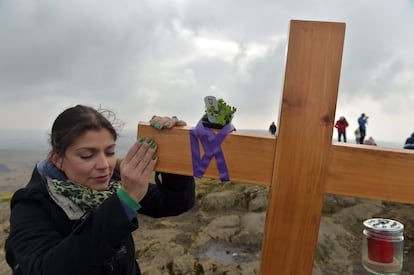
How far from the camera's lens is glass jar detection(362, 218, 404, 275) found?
6.21ft

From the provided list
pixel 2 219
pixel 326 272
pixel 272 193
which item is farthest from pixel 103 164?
pixel 2 219

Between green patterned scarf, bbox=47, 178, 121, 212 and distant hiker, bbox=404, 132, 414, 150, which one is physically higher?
distant hiker, bbox=404, 132, 414, 150

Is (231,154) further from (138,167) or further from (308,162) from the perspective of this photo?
(138,167)

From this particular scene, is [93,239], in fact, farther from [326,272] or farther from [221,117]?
[326,272]

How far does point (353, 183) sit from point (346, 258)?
468 centimetres

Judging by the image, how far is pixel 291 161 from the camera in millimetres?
1897

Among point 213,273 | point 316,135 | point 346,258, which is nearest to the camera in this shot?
point 316,135

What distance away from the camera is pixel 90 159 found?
1.97 m

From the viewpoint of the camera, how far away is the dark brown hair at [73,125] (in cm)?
198

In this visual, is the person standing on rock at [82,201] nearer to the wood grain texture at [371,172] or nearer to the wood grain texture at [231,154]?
the wood grain texture at [231,154]

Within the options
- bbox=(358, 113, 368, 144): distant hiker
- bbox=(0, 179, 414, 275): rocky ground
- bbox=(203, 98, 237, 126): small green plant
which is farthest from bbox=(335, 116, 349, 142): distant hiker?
bbox=(203, 98, 237, 126): small green plant

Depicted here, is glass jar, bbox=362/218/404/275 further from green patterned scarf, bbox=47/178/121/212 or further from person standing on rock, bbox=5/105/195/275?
green patterned scarf, bbox=47/178/121/212

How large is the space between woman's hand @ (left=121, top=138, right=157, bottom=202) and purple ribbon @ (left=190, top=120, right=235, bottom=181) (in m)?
0.25

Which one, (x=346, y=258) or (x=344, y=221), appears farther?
(x=344, y=221)
